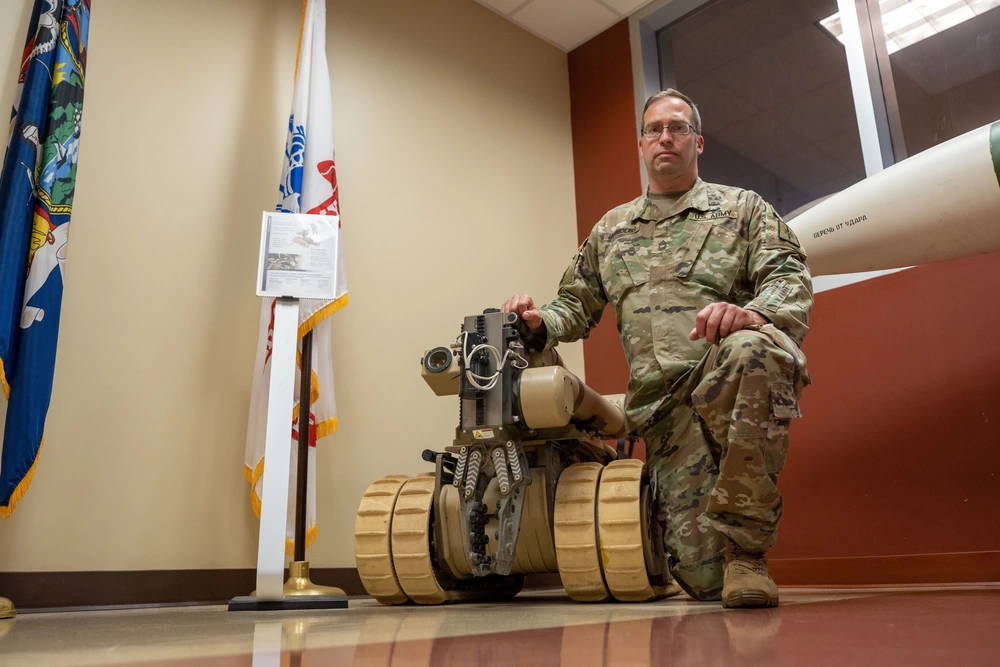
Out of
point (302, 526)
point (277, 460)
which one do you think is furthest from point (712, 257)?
point (302, 526)

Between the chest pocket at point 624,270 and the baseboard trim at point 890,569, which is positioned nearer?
the chest pocket at point 624,270

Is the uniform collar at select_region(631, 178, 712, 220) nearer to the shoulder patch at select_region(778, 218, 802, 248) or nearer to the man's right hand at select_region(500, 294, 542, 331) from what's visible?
the shoulder patch at select_region(778, 218, 802, 248)

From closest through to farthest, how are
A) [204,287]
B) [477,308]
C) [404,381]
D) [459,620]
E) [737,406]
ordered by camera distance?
1. [459,620]
2. [737,406]
3. [204,287]
4. [404,381]
5. [477,308]

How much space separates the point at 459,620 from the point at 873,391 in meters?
2.06

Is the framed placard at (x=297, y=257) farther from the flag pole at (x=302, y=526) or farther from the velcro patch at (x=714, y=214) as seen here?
the velcro patch at (x=714, y=214)

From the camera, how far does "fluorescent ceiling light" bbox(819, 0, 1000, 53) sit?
10.2 feet

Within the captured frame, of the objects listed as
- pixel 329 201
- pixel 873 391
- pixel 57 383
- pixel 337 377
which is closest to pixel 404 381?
pixel 337 377

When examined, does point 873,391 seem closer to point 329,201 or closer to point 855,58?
point 855,58

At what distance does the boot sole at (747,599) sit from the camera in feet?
5.00

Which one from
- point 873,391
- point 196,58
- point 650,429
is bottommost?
point 650,429

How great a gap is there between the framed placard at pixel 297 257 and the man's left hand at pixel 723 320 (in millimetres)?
1057

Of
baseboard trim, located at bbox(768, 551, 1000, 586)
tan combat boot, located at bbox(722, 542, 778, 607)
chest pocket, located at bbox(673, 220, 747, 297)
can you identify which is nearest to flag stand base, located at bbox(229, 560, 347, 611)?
tan combat boot, located at bbox(722, 542, 778, 607)

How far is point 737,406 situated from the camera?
163 cm

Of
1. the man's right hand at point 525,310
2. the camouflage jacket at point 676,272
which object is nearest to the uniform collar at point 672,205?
the camouflage jacket at point 676,272
